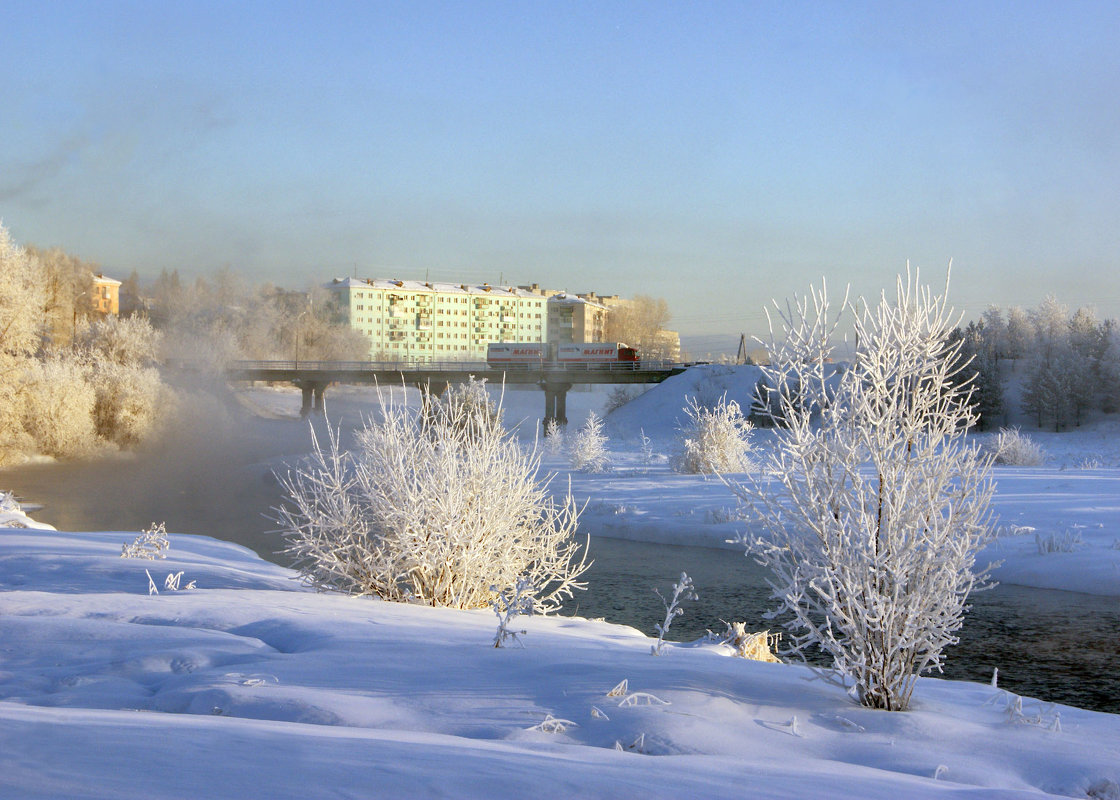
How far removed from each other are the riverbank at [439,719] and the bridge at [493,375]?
41054 mm

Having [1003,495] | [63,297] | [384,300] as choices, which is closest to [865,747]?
[1003,495]

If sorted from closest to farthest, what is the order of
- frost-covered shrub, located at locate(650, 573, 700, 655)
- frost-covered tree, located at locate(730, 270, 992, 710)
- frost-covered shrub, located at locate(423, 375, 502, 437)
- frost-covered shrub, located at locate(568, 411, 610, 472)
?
1. frost-covered tree, located at locate(730, 270, 992, 710)
2. frost-covered shrub, located at locate(650, 573, 700, 655)
3. frost-covered shrub, located at locate(423, 375, 502, 437)
4. frost-covered shrub, located at locate(568, 411, 610, 472)

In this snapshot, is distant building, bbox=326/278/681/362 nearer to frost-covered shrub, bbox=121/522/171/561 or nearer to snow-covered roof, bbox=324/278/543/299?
snow-covered roof, bbox=324/278/543/299

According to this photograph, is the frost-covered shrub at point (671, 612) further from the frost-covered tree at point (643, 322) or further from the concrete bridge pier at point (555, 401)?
the frost-covered tree at point (643, 322)

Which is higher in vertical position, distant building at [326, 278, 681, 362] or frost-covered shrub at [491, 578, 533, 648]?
distant building at [326, 278, 681, 362]

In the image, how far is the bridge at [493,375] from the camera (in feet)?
158

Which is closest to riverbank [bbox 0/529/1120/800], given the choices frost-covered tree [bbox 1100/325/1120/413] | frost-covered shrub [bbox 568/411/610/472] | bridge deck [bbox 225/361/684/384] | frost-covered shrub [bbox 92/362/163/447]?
frost-covered shrub [bbox 568/411/610/472]

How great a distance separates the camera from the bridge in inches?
1896

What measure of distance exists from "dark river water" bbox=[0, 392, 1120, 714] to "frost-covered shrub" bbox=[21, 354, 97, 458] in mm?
1089

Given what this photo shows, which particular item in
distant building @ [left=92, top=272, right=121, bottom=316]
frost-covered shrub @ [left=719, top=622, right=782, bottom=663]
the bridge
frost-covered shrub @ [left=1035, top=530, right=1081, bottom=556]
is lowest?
frost-covered shrub @ [left=1035, top=530, right=1081, bottom=556]

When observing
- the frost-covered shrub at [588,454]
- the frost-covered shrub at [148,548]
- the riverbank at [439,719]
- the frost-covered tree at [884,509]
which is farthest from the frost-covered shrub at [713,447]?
the frost-covered tree at [884,509]

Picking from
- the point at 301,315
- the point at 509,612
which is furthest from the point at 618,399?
the point at 509,612

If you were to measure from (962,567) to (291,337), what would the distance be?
261 ft

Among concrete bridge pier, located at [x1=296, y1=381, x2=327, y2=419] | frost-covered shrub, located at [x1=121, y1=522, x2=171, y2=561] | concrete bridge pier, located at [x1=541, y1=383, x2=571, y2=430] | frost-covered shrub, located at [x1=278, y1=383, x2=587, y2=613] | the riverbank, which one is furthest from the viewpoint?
concrete bridge pier, located at [x1=296, y1=381, x2=327, y2=419]
